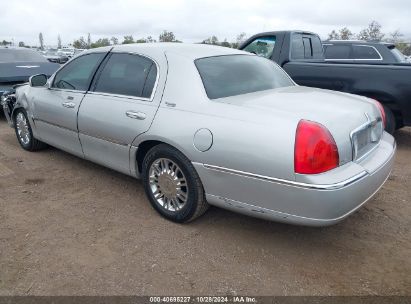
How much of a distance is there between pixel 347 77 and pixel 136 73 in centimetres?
339

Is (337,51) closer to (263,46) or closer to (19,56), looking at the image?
(263,46)

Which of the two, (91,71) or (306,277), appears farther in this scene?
(91,71)

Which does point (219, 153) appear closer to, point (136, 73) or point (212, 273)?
point (212, 273)

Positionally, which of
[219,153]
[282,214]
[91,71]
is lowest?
[282,214]

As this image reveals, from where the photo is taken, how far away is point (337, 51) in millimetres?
8523

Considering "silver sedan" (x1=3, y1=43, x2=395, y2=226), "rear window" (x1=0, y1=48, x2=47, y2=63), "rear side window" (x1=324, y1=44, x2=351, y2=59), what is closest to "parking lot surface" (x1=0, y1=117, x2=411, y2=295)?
"silver sedan" (x1=3, y1=43, x2=395, y2=226)

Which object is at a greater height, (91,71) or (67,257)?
(91,71)

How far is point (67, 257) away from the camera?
2.94 meters

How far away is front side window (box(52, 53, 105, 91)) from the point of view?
422 cm

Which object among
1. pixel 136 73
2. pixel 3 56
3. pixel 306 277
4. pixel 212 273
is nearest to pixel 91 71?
pixel 136 73

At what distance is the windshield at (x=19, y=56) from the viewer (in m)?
8.57

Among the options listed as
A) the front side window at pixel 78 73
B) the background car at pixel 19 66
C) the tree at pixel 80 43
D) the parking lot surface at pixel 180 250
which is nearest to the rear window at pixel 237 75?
the parking lot surface at pixel 180 250

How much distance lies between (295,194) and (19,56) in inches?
328

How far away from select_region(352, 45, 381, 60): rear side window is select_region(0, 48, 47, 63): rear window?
7143mm
